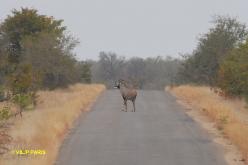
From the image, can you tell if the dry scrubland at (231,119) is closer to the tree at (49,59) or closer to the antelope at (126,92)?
the antelope at (126,92)

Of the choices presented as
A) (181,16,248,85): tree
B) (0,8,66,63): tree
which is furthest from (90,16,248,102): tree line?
(0,8,66,63): tree

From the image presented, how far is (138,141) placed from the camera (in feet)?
62.3

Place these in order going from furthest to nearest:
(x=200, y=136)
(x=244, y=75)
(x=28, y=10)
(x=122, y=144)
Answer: (x=28, y=10) < (x=244, y=75) < (x=200, y=136) < (x=122, y=144)

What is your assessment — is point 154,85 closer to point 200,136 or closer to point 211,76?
point 211,76

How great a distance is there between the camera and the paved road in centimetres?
1555

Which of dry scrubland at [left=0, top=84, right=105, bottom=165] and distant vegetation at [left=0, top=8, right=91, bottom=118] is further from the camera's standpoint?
distant vegetation at [left=0, top=8, right=91, bottom=118]

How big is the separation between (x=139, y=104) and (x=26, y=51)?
15.0m

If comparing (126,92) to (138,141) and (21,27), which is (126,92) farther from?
(21,27)

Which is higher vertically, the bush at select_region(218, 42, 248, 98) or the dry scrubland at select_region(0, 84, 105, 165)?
the bush at select_region(218, 42, 248, 98)

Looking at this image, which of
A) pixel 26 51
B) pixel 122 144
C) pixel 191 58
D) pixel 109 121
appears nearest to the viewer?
pixel 122 144

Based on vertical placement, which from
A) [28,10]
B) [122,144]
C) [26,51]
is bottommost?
[122,144]

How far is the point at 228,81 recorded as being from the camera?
3869 centimetres

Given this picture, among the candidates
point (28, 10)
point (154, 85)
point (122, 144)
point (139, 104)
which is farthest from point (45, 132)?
point (154, 85)

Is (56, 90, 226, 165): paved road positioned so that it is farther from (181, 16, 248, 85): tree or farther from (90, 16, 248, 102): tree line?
(181, 16, 248, 85): tree
